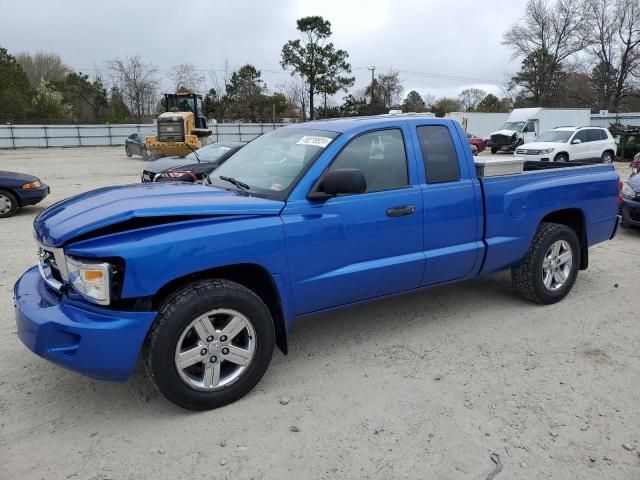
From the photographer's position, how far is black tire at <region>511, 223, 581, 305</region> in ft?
16.0

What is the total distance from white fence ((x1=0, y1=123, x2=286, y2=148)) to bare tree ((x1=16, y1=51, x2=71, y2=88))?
27667 millimetres

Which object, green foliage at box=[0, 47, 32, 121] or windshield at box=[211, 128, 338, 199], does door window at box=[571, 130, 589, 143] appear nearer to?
windshield at box=[211, 128, 338, 199]

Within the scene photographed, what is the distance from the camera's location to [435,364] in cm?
391

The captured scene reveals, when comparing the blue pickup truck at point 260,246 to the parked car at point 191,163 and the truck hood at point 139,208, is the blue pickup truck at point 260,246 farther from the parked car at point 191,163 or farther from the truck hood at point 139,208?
the parked car at point 191,163

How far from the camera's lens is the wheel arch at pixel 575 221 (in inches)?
205

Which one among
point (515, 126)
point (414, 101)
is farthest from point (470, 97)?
point (515, 126)

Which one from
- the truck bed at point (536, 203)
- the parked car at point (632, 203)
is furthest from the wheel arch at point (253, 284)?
the parked car at point (632, 203)

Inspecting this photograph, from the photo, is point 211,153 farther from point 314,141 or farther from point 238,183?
point 314,141

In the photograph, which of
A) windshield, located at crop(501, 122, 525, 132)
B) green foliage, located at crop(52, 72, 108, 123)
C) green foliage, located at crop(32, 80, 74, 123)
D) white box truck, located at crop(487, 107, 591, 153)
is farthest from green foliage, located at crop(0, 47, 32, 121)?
windshield, located at crop(501, 122, 525, 132)

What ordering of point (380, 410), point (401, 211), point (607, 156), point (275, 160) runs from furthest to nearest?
point (607, 156) < point (275, 160) < point (401, 211) < point (380, 410)

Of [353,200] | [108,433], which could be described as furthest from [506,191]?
[108,433]

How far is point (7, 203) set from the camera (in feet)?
32.6

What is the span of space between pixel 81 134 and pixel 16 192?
34.3m

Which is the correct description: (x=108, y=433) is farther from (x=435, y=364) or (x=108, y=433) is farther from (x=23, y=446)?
(x=435, y=364)
